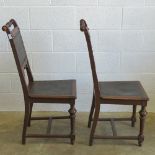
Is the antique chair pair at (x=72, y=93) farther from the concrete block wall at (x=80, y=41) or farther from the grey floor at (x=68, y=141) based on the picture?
the concrete block wall at (x=80, y=41)

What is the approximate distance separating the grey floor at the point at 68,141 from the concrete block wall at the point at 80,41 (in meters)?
0.32

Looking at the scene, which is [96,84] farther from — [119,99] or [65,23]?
[65,23]

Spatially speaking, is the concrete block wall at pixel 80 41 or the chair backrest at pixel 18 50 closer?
the chair backrest at pixel 18 50

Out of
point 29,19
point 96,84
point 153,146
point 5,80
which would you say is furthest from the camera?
point 5,80

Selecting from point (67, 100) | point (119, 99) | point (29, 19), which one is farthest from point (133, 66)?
point (29, 19)

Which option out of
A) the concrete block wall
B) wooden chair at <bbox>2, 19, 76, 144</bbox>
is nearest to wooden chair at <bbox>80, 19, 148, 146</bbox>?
wooden chair at <bbox>2, 19, 76, 144</bbox>

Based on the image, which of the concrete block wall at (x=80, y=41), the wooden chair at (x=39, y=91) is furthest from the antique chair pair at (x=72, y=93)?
the concrete block wall at (x=80, y=41)

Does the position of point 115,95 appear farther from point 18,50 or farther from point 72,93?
point 18,50

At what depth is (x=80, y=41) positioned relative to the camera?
9.18 ft

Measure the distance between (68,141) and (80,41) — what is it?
2.97ft

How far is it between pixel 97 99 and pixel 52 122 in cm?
71

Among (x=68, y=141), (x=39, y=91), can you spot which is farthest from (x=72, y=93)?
(x=68, y=141)

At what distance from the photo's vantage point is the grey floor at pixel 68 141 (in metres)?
2.39

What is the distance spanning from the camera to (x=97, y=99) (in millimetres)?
2328
